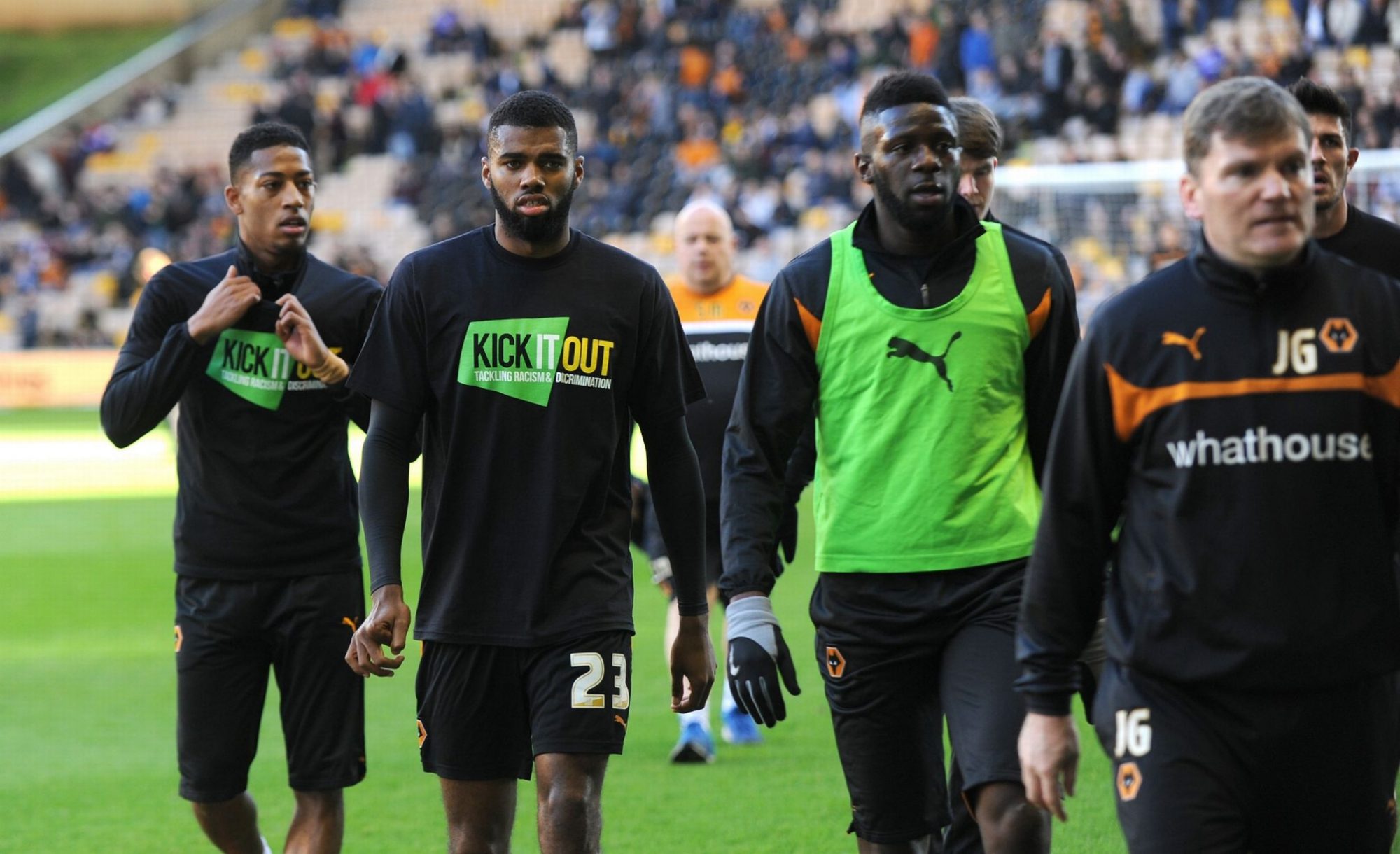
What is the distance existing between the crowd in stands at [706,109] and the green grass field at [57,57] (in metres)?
7.69

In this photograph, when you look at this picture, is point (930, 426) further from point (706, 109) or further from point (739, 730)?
point (706, 109)

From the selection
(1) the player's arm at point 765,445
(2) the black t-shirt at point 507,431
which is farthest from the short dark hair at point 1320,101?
(2) the black t-shirt at point 507,431

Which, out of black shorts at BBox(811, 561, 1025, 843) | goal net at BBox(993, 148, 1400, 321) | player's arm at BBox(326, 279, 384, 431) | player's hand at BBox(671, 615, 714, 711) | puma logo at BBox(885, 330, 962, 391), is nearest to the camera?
black shorts at BBox(811, 561, 1025, 843)

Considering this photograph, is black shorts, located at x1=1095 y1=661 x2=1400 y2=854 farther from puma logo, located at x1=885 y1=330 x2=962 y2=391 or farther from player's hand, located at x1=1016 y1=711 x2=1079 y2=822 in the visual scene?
puma logo, located at x1=885 y1=330 x2=962 y2=391

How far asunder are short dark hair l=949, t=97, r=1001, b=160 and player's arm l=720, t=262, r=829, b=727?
1091mm

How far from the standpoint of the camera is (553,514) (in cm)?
486

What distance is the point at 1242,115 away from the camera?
3.43 m

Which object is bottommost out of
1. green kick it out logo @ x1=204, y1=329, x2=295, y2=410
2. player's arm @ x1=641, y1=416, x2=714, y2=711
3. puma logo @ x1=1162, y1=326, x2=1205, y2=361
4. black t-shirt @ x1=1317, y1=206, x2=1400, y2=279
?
player's arm @ x1=641, y1=416, x2=714, y2=711

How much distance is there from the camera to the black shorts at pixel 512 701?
4.78m

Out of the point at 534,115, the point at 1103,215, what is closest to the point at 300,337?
the point at 534,115

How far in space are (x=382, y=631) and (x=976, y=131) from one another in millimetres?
2405

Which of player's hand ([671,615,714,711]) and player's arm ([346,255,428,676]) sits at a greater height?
player's arm ([346,255,428,676])

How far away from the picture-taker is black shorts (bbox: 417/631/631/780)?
4777 millimetres

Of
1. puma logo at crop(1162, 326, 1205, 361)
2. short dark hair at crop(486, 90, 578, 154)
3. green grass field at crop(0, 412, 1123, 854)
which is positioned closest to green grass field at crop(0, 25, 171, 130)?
green grass field at crop(0, 412, 1123, 854)
